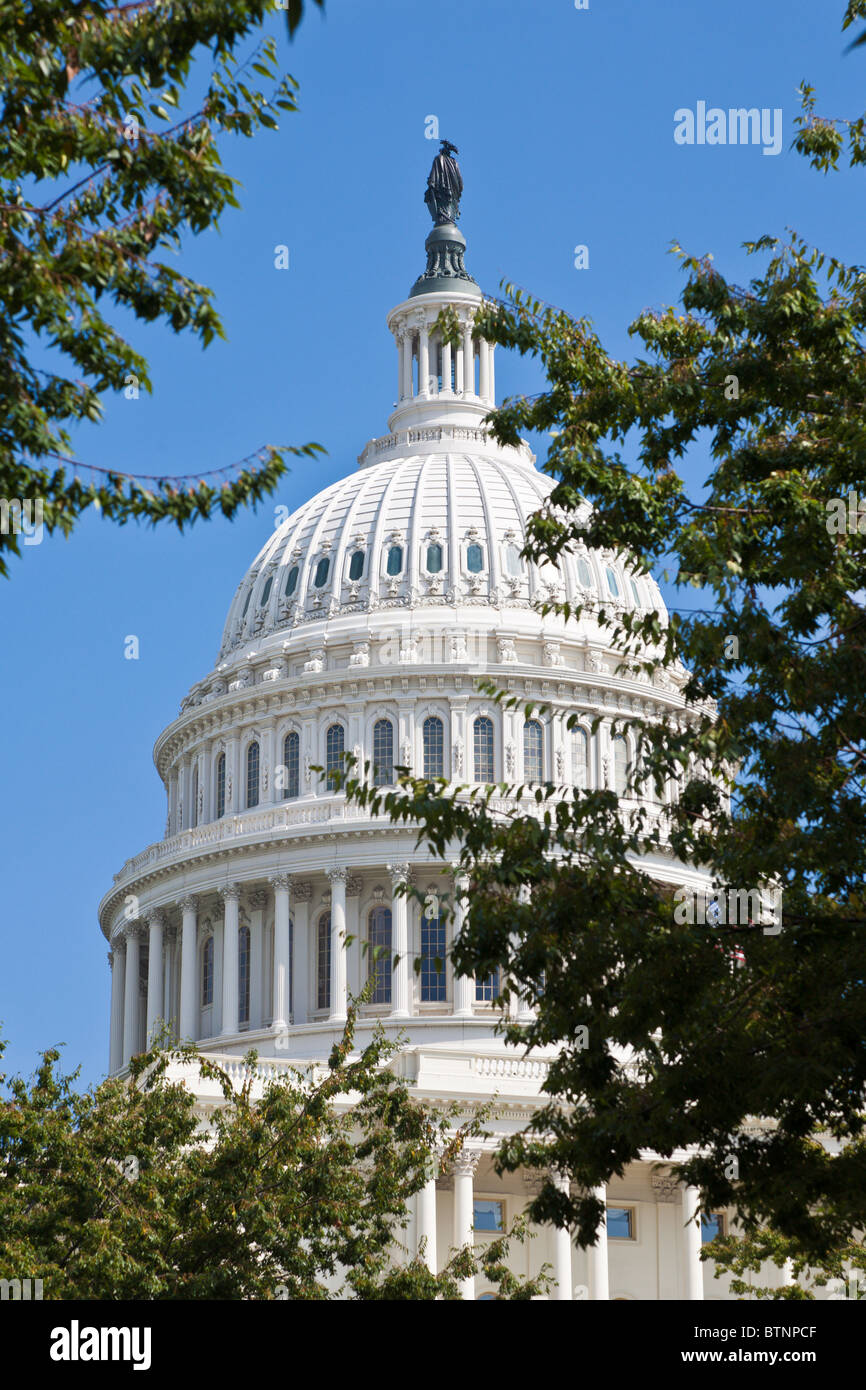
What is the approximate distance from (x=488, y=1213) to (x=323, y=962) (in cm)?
1811

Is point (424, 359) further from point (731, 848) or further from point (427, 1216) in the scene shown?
point (731, 848)

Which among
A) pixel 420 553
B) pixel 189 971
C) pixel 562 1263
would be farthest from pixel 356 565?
pixel 562 1263

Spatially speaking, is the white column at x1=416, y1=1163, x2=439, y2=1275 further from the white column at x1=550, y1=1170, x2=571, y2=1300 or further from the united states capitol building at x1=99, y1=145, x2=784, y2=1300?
the united states capitol building at x1=99, y1=145, x2=784, y2=1300

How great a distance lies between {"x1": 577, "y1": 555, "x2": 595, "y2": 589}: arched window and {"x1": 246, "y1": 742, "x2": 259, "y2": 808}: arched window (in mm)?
15977

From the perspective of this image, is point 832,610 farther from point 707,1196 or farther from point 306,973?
point 306,973

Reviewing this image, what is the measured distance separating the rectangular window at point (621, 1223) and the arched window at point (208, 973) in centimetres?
2289

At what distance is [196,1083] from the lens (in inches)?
2451

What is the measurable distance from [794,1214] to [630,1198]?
48.8 m

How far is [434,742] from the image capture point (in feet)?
279

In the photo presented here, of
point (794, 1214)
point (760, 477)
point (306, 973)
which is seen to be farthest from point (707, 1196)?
point (306, 973)

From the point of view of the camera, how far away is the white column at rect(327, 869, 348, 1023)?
7988 cm

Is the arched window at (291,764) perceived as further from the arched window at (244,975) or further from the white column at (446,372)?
the white column at (446,372)

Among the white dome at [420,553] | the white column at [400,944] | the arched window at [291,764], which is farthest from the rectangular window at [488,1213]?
the white dome at [420,553]

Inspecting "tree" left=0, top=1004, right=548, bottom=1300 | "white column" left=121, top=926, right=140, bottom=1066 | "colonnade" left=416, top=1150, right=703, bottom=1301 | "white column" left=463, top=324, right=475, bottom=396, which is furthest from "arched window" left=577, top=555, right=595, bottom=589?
"tree" left=0, top=1004, right=548, bottom=1300
